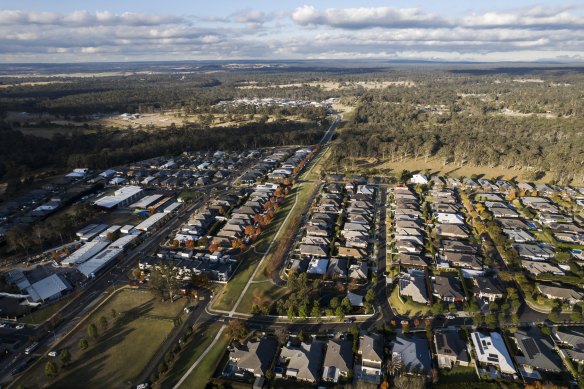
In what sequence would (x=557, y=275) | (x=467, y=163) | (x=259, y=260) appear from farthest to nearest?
(x=467, y=163)
(x=259, y=260)
(x=557, y=275)

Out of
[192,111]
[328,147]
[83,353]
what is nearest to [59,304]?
[83,353]

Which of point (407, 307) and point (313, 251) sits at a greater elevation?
point (313, 251)

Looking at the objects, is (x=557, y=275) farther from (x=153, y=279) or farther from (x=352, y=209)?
(x=153, y=279)

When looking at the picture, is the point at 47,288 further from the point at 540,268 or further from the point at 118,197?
the point at 540,268

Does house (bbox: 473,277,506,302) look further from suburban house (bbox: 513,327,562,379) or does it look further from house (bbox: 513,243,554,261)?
house (bbox: 513,243,554,261)

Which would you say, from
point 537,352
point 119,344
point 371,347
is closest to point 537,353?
point 537,352

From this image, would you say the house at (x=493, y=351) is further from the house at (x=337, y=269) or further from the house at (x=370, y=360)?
the house at (x=337, y=269)
